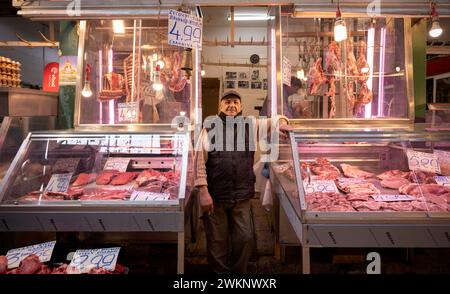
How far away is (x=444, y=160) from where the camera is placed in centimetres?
360

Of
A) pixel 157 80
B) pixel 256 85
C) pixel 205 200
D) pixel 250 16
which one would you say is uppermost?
pixel 250 16

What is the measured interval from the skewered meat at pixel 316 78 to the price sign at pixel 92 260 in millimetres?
3552

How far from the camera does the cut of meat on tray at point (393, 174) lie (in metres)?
3.70

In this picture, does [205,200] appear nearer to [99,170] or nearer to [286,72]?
[99,170]

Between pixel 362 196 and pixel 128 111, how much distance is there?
132 inches

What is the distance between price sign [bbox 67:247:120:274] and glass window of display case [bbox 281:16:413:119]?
314cm

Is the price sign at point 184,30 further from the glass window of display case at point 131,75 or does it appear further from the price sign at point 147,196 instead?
the price sign at point 147,196

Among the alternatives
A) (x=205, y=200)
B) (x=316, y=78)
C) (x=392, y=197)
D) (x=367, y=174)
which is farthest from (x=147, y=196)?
(x=316, y=78)

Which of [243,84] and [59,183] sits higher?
[243,84]

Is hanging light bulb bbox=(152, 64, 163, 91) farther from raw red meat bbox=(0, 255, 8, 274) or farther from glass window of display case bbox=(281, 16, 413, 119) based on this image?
raw red meat bbox=(0, 255, 8, 274)

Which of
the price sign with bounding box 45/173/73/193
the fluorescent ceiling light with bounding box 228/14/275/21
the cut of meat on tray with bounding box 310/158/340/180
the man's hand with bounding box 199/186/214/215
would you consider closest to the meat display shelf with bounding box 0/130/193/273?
the price sign with bounding box 45/173/73/193

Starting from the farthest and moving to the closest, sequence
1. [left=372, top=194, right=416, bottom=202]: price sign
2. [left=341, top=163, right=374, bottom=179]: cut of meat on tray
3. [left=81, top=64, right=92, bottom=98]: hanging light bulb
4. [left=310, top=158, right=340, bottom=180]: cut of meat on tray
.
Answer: [left=81, top=64, right=92, bottom=98]: hanging light bulb, [left=341, top=163, right=374, bottom=179]: cut of meat on tray, [left=310, top=158, right=340, bottom=180]: cut of meat on tray, [left=372, top=194, right=416, bottom=202]: price sign

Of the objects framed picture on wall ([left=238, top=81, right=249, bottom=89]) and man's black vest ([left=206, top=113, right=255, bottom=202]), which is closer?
man's black vest ([left=206, top=113, right=255, bottom=202])

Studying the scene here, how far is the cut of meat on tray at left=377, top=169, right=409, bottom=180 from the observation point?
3695 millimetres
